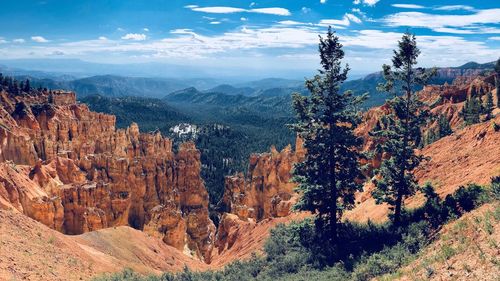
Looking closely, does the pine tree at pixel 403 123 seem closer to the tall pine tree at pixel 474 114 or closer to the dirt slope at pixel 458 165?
the dirt slope at pixel 458 165

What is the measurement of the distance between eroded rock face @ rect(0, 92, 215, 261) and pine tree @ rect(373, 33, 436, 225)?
79.2ft

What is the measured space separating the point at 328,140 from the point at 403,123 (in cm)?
398

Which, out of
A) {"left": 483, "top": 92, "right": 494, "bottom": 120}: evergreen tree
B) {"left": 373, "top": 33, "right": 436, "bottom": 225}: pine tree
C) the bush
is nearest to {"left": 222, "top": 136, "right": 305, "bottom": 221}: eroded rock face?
{"left": 483, "top": 92, "right": 494, "bottom": 120}: evergreen tree

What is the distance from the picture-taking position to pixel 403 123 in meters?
23.2

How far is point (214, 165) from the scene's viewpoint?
10450cm

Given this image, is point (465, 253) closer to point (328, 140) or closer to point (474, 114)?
point (328, 140)

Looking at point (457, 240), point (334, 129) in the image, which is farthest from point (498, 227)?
point (334, 129)

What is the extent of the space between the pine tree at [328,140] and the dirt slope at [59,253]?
471 inches

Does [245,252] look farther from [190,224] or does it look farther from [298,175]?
[190,224]

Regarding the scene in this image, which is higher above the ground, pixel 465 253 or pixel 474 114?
pixel 474 114

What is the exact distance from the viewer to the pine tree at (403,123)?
876 inches

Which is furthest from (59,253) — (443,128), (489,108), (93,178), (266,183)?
(266,183)

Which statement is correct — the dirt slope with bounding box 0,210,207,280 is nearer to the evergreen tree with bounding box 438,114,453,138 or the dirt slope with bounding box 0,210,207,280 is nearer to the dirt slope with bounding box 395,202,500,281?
the dirt slope with bounding box 395,202,500,281

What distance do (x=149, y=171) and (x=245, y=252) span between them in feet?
86.7
